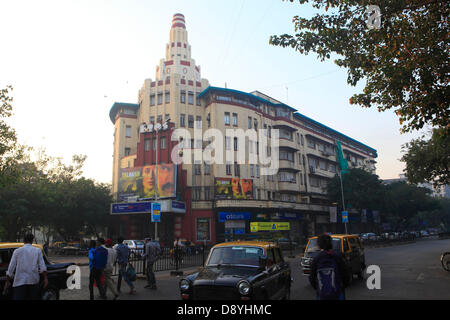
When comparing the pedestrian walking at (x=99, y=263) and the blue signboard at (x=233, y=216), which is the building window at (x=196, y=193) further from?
the pedestrian walking at (x=99, y=263)

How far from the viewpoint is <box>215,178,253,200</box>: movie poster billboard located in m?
40.3

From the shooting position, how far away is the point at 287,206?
146ft

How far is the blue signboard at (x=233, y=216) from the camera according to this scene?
39469mm

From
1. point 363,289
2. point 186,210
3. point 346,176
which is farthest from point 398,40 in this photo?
point 346,176

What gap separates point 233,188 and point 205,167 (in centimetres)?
530

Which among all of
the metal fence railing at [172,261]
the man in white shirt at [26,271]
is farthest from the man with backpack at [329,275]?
the metal fence railing at [172,261]

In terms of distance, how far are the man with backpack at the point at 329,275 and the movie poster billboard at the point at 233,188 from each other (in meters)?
34.4

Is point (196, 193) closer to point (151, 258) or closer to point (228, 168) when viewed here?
point (228, 168)

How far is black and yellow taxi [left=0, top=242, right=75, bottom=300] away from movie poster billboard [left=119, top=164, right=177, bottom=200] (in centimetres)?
2877

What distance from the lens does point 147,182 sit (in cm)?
3912

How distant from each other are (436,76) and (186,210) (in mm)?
33458

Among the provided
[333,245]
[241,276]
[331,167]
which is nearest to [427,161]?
[333,245]
